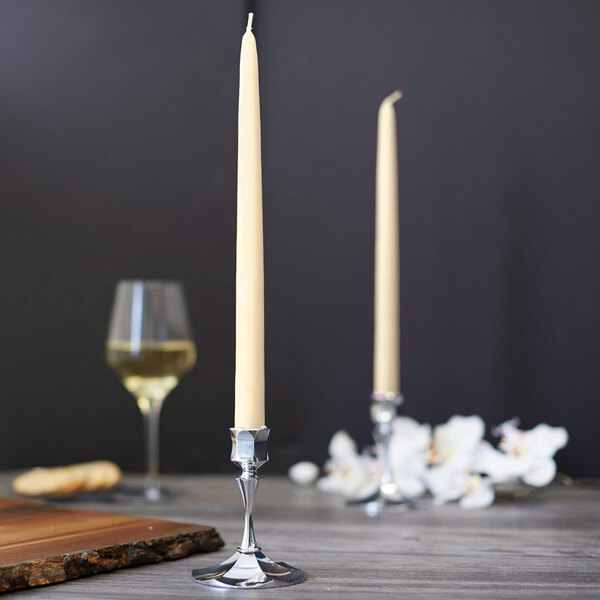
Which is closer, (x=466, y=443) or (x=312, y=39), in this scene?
(x=466, y=443)

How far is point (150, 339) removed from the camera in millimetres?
1064

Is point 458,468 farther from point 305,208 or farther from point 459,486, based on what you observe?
point 305,208

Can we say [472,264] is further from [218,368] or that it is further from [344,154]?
[218,368]

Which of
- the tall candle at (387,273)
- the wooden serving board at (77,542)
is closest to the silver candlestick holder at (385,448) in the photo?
the tall candle at (387,273)

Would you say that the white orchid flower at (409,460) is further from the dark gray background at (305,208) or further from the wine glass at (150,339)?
the wine glass at (150,339)

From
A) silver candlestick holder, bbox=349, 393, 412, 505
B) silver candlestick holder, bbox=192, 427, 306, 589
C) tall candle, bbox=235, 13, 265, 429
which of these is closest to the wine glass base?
silver candlestick holder, bbox=192, 427, 306, 589

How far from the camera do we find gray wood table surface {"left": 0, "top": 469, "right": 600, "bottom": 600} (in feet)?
2.02

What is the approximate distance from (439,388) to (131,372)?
429 millimetres

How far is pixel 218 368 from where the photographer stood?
4.11 feet

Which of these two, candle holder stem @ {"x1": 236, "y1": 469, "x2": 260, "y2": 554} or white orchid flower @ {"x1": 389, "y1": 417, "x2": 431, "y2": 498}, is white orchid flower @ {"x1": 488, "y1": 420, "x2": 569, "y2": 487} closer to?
white orchid flower @ {"x1": 389, "y1": 417, "x2": 431, "y2": 498}

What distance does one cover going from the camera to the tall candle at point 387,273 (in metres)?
1.02

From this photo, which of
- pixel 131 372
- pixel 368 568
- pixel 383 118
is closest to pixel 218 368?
pixel 131 372

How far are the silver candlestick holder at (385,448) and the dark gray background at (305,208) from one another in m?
0.20

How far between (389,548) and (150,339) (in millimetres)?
Answer: 434
